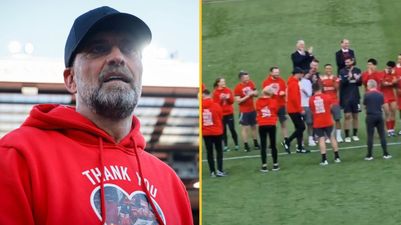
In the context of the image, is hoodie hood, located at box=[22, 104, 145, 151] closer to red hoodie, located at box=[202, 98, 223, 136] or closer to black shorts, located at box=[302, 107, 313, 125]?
red hoodie, located at box=[202, 98, 223, 136]

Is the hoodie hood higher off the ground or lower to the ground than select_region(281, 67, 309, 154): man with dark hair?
higher

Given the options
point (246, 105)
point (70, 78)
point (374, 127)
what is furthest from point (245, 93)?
point (70, 78)

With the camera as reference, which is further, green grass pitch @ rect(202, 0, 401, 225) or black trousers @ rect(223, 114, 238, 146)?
black trousers @ rect(223, 114, 238, 146)

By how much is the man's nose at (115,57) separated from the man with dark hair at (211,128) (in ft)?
7.73

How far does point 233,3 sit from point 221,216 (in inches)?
48.3

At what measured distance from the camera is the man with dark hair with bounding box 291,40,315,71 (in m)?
3.88

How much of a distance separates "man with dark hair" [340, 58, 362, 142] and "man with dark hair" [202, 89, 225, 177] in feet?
2.82

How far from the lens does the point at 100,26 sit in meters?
0.86

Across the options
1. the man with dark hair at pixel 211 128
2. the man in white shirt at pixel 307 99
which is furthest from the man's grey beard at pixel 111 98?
the man in white shirt at pixel 307 99

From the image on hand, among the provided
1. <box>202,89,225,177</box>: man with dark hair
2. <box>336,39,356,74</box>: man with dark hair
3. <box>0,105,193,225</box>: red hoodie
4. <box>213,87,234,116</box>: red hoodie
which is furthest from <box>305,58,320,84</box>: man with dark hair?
<box>0,105,193,225</box>: red hoodie

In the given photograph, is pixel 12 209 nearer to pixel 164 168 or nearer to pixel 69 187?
pixel 69 187

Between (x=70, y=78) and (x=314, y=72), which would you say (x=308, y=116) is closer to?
(x=314, y=72)

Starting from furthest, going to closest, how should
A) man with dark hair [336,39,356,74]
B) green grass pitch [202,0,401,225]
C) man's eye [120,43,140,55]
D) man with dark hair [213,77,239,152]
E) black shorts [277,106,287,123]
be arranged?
man with dark hair [336,39,356,74] < black shorts [277,106,287,123] < man with dark hair [213,77,239,152] < green grass pitch [202,0,401,225] < man's eye [120,43,140,55]

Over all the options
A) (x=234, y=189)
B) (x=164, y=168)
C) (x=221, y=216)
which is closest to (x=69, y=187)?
(x=164, y=168)
